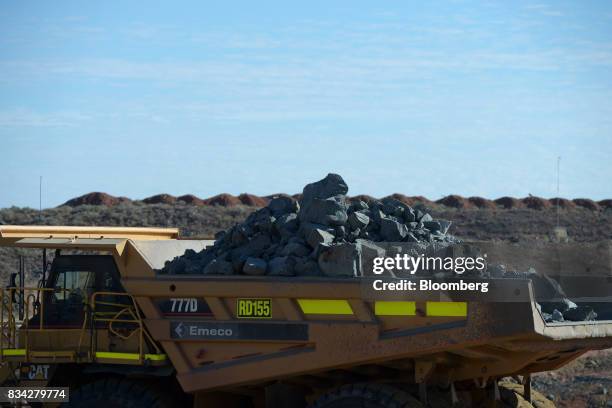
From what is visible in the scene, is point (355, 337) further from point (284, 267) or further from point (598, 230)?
point (598, 230)

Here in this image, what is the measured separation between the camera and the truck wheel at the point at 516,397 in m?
11.3

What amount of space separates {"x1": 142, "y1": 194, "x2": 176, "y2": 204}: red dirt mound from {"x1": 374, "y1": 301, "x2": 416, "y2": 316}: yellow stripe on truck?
111ft

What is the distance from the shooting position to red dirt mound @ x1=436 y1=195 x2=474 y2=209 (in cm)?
4312

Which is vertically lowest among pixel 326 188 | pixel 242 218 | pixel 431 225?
pixel 431 225

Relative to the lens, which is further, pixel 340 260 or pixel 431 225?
pixel 431 225

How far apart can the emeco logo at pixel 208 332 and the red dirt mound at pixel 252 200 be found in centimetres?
3306

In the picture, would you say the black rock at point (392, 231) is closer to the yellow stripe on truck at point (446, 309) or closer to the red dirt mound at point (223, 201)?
the yellow stripe on truck at point (446, 309)

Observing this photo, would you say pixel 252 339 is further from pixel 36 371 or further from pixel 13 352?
pixel 13 352

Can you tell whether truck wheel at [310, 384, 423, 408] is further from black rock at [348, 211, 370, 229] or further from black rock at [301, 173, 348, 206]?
black rock at [301, 173, 348, 206]

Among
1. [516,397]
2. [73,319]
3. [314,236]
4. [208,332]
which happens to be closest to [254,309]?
[208,332]

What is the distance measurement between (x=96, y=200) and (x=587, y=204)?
1972cm

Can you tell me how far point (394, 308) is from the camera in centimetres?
941

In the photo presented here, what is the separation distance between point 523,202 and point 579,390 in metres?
28.9

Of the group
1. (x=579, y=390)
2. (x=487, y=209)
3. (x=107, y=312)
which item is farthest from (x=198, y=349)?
(x=487, y=209)
